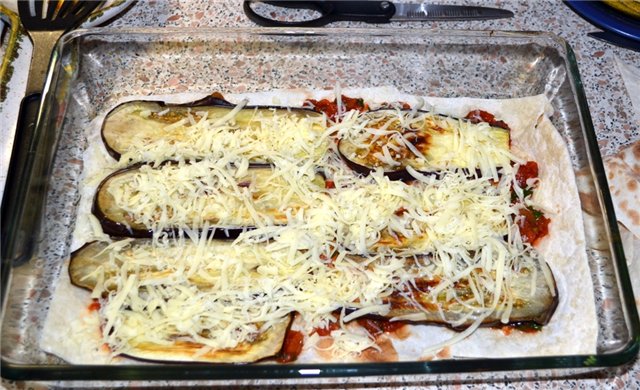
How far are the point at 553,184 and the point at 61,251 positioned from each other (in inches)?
78.0

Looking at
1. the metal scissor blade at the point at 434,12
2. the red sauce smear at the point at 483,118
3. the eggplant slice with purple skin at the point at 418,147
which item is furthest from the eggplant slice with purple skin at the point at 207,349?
the metal scissor blade at the point at 434,12

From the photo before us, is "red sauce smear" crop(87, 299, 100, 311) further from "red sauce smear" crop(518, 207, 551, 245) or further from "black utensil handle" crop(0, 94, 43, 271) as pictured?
"red sauce smear" crop(518, 207, 551, 245)

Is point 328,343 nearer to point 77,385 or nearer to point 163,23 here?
point 77,385

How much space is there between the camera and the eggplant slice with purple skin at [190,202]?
2.31m

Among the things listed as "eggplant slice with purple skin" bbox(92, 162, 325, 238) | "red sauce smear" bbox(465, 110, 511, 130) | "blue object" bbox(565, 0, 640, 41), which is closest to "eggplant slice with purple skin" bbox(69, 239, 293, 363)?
"eggplant slice with purple skin" bbox(92, 162, 325, 238)

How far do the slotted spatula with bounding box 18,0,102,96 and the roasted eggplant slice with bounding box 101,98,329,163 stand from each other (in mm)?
474

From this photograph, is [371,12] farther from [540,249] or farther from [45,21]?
[45,21]

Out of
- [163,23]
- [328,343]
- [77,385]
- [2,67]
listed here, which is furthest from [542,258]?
[2,67]

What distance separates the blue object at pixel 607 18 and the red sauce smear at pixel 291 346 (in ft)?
7.34

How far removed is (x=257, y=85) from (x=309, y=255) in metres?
1.04

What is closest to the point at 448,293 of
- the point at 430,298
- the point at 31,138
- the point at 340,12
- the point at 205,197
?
the point at 430,298

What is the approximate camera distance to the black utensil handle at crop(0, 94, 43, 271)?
2.18 m

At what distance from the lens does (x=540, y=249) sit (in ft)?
7.99

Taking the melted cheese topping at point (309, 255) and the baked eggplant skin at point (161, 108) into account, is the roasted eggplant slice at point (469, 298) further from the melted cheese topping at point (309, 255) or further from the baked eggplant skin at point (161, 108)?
the baked eggplant skin at point (161, 108)
